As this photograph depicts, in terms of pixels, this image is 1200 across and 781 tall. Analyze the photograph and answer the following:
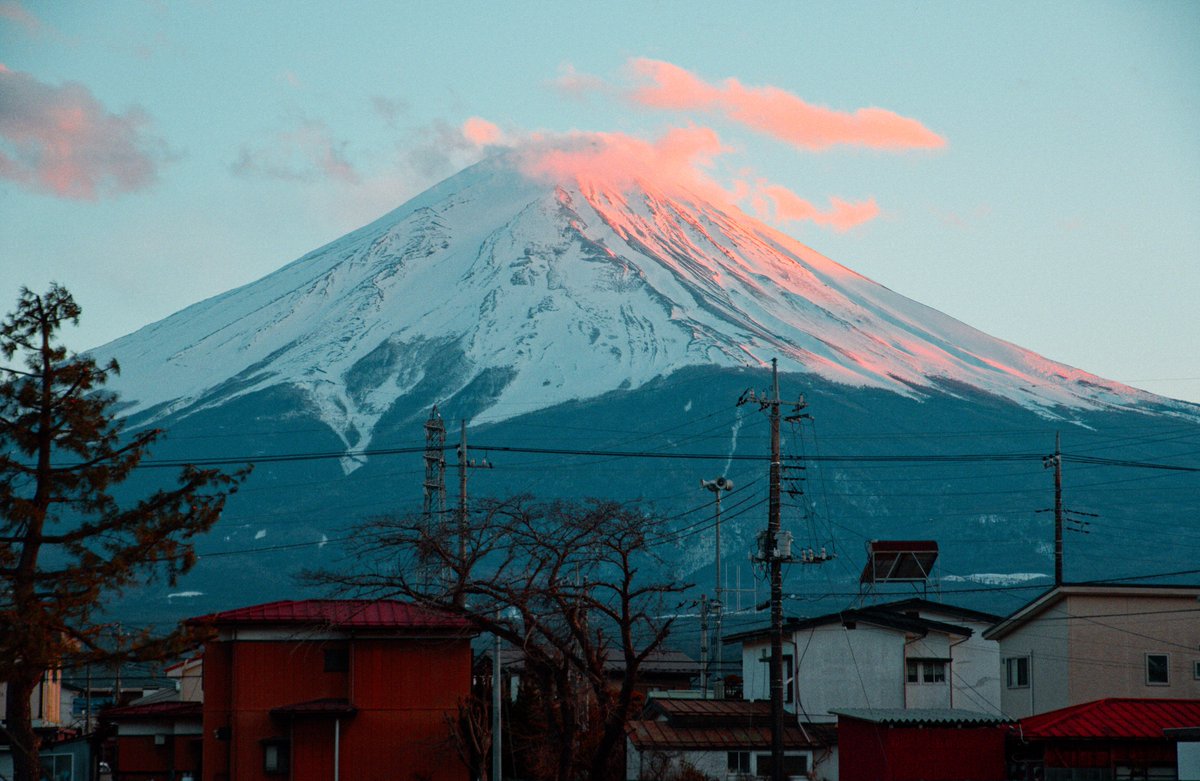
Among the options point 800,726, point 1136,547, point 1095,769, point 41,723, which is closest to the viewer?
point 1095,769

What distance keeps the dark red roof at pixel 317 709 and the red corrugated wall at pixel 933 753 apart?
10.3 metres

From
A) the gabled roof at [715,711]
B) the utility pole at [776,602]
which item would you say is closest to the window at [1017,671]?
the gabled roof at [715,711]

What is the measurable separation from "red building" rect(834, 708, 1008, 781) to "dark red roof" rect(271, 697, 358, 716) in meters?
10.2

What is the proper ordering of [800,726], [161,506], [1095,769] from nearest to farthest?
[161,506] → [1095,769] → [800,726]

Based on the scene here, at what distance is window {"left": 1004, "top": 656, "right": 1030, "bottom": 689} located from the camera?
34375 mm

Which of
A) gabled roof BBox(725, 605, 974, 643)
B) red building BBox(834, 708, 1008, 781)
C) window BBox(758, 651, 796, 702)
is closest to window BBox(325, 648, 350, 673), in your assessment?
red building BBox(834, 708, 1008, 781)

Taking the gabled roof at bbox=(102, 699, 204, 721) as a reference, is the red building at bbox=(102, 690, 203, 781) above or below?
below

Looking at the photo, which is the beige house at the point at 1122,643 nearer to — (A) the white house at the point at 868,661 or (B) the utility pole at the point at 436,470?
(A) the white house at the point at 868,661

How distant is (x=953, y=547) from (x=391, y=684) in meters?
163

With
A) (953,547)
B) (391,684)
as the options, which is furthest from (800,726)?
(953,547)

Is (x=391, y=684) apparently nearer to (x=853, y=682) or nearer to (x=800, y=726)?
(x=800, y=726)

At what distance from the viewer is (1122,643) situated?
106ft

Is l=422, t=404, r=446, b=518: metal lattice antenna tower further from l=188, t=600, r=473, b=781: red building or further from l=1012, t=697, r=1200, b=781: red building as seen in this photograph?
l=1012, t=697, r=1200, b=781: red building

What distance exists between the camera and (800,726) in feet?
112
